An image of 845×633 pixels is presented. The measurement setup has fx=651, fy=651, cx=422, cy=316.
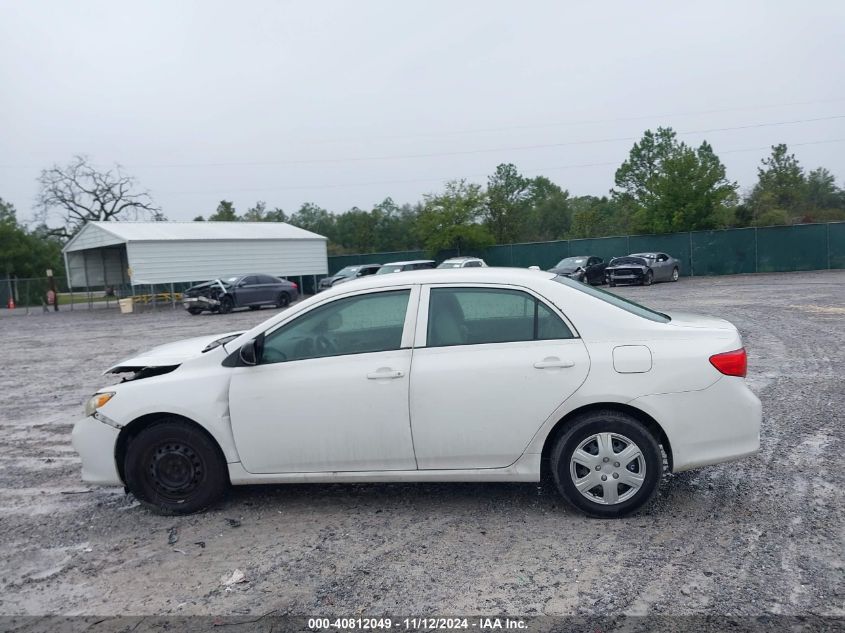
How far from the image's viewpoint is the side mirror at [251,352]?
14.4 ft

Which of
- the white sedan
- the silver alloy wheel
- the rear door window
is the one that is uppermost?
the rear door window

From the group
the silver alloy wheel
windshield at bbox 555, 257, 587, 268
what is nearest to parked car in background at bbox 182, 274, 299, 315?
Answer: windshield at bbox 555, 257, 587, 268

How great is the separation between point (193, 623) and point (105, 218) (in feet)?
240

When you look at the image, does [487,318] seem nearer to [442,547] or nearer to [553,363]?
[553,363]

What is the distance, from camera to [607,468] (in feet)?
13.5

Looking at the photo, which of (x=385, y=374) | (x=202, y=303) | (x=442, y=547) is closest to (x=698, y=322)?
(x=385, y=374)

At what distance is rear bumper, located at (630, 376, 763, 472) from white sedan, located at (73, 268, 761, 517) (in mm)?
11

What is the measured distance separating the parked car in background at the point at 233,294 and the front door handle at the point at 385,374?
2310 cm

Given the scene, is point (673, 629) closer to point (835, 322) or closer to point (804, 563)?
point (804, 563)

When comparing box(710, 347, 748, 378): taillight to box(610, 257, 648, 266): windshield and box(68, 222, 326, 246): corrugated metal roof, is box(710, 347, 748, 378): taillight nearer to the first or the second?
box(610, 257, 648, 266): windshield

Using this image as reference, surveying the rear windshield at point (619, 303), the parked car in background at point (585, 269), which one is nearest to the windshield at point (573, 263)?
the parked car in background at point (585, 269)

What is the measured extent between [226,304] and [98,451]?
73.9 feet

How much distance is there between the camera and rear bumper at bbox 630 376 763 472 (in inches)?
161

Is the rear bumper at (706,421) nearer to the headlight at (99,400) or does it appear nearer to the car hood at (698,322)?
the car hood at (698,322)
